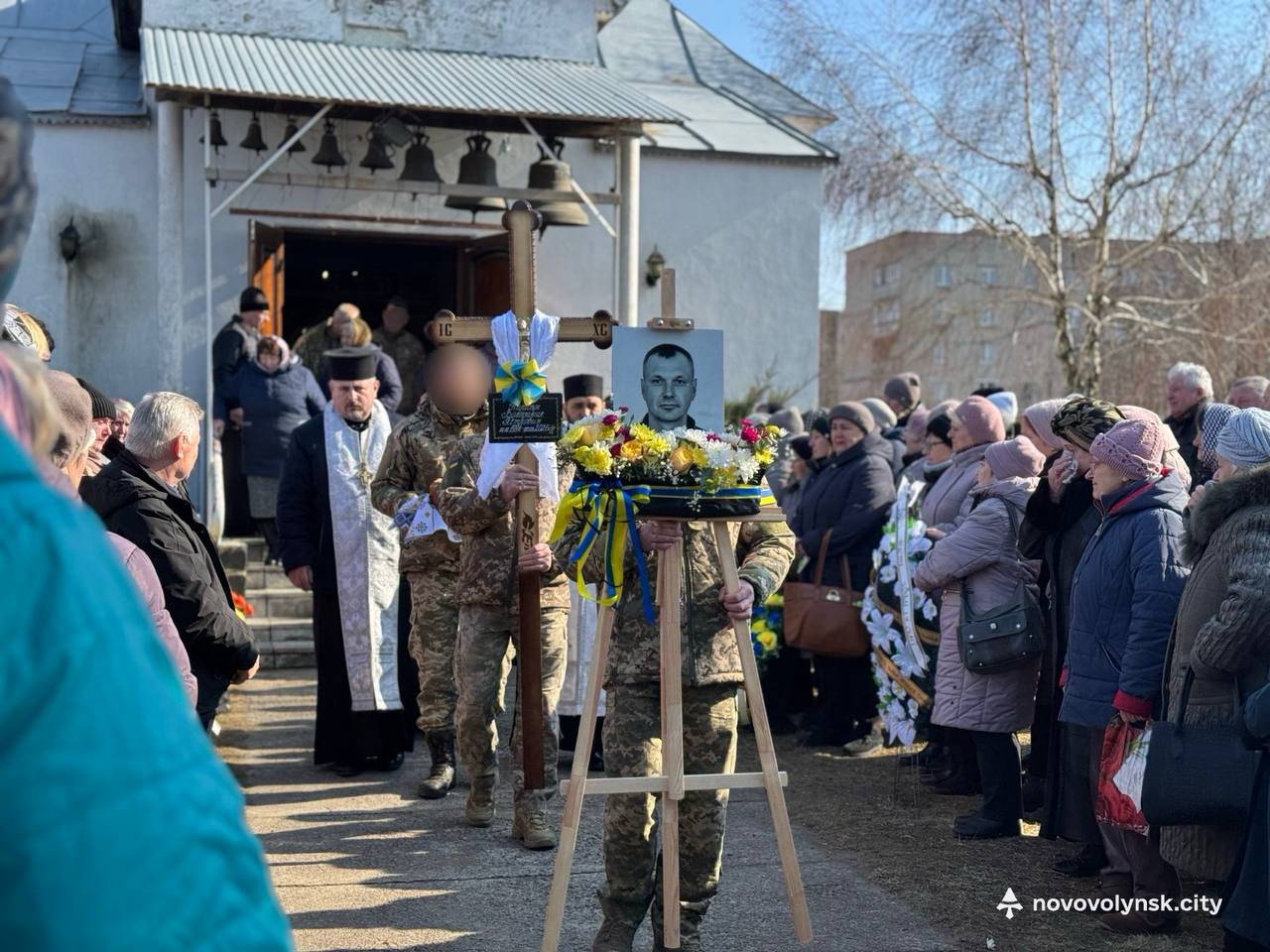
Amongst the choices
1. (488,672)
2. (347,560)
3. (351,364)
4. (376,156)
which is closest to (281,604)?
(347,560)

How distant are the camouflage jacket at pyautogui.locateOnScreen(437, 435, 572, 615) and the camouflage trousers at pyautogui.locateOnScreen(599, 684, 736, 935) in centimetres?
175

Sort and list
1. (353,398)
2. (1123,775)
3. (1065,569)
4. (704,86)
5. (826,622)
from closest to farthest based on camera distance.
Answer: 1. (1123,775)
2. (1065,569)
3. (353,398)
4. (826,622)
5. (704,86)

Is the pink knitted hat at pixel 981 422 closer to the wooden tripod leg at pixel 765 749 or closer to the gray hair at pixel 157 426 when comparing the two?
the wooden tripod leg at pixel 765 749

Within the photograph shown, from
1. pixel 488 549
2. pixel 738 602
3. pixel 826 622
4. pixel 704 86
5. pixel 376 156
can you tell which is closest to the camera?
pixel 738 602

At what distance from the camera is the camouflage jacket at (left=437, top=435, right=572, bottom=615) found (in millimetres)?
6531

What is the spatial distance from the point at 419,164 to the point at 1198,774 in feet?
34.5

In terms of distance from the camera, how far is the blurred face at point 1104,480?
224 inches

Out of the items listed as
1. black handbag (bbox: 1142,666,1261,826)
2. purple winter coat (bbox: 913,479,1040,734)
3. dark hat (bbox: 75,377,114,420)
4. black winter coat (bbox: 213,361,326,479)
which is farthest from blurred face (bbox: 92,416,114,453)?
black winter coat (bbox: 213,361,326,479)

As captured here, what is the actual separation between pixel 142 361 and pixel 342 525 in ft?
23.5

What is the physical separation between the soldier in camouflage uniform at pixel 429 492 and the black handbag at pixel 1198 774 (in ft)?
11.8

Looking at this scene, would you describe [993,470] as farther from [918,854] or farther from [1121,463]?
[918,854]

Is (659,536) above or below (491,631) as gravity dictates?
above

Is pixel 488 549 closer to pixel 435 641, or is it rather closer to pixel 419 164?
pixel 435 641

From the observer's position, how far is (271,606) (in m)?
12.1
